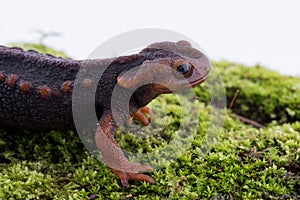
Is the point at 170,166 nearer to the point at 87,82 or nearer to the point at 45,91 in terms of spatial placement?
the point at 87,82

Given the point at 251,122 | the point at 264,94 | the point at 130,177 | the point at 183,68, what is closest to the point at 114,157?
the point at 130,177

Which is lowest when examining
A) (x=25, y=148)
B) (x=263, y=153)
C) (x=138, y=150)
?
(x=25, y=148)

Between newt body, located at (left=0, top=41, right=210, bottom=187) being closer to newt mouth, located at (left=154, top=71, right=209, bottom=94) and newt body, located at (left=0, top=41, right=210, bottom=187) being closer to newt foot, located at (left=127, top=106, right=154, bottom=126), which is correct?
newt mouth, located at (left=154, top=71, right=209, bottom=94)

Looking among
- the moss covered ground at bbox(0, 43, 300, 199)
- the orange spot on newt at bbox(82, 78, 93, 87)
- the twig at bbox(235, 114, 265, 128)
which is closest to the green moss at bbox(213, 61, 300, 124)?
the twig at bbox(235, 114, 265, 128)

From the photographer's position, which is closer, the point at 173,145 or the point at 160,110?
the point at 173,145

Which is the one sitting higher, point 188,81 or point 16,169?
point 188,81

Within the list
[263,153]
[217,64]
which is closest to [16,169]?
→ [263,153]

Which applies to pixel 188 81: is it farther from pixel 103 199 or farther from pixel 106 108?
pixel 103 199
